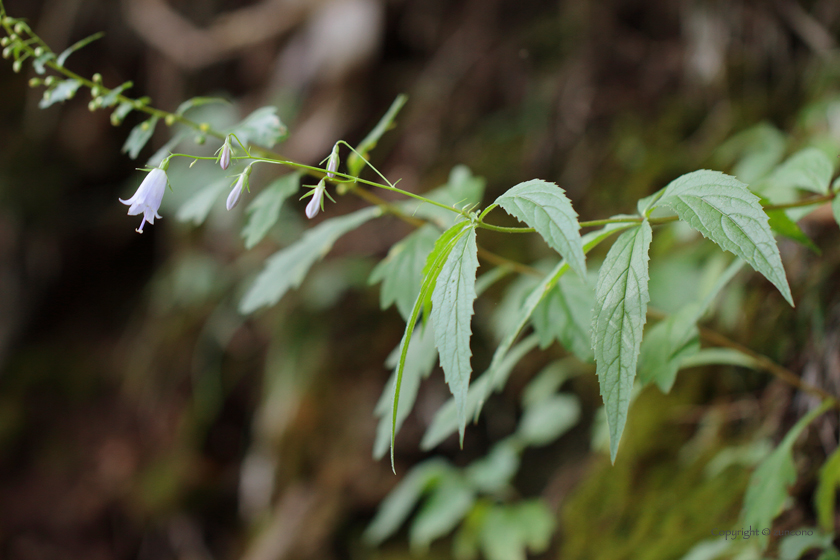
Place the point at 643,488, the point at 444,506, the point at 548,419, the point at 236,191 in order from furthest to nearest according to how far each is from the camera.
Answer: the point at 548,419, the point at 444,506, the point at 643,488, the point at 236,191

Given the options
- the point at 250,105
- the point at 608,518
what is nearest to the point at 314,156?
the point at 250,105

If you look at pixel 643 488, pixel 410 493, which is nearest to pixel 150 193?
pixel 410 493

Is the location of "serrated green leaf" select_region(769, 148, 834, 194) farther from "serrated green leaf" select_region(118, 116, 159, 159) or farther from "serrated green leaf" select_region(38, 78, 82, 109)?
"serrated green leaf" select_region(38, 78, 82, 109)

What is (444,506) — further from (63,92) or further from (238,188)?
(63,92)

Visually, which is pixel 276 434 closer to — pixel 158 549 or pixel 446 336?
pixel 158 549

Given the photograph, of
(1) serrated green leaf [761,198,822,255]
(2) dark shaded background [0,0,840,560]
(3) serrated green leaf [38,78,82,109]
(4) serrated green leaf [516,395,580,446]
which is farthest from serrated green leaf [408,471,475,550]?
(3) serrated green leaf [38,78,82,109]

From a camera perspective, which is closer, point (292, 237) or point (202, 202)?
point (202, 202)

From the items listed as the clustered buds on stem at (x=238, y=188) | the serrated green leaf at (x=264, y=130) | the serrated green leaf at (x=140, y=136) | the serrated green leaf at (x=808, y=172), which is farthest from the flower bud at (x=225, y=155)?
the serrated green leaf at (x=808, y=172)
